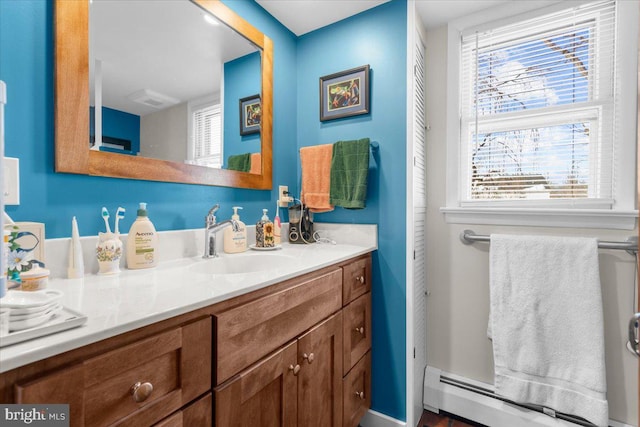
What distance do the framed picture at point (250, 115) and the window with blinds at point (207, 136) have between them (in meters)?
0.14

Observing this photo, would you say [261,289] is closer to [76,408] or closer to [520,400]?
[76,408]

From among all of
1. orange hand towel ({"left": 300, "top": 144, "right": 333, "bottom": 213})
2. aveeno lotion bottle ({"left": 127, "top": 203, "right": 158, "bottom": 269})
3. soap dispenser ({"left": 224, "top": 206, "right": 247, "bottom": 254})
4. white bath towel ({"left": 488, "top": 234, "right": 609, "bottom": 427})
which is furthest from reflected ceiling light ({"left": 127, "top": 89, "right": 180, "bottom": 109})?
white bath towel ({"left": 488, "top": 234, "right": 609, "bottom": 427})

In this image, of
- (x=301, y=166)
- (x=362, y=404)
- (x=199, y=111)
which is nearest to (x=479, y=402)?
(x=362, y=404)

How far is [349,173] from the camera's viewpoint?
1.61 meters

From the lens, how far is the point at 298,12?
1.67 metres

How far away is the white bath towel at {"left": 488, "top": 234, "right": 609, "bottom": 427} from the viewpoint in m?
1.33

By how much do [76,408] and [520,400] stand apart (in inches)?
70.5

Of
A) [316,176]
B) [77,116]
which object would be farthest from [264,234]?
[77,116]

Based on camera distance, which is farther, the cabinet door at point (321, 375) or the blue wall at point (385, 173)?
the blue wall at point (385, 173)

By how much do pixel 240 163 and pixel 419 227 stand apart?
1042 mm

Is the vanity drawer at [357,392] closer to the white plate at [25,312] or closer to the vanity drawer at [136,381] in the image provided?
the vanity drawer at [136,381]

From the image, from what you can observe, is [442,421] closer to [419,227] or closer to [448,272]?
[448,272]

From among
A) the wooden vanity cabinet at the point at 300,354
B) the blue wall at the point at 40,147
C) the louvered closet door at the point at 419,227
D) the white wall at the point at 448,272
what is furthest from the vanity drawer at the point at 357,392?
the blue wall at the point at 40,147

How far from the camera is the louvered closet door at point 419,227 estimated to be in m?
1.57
